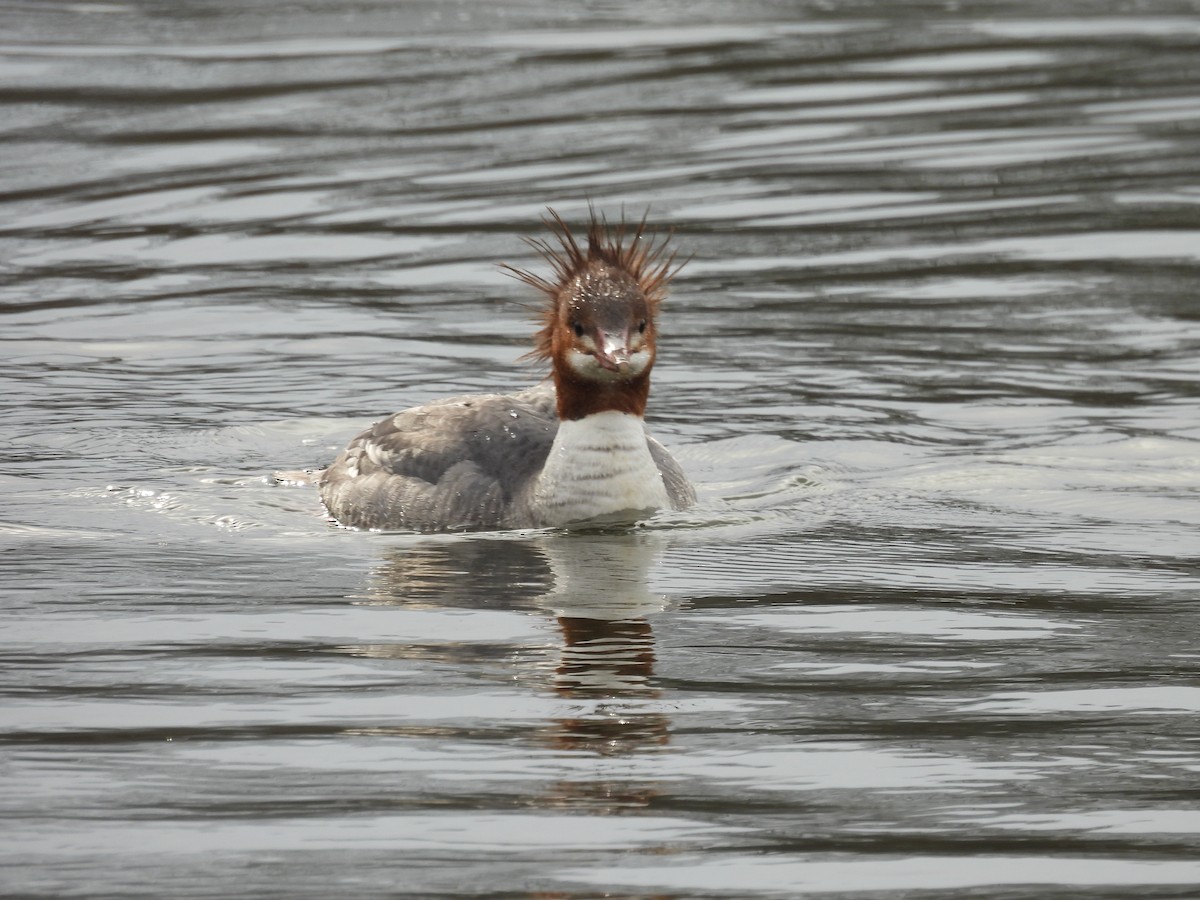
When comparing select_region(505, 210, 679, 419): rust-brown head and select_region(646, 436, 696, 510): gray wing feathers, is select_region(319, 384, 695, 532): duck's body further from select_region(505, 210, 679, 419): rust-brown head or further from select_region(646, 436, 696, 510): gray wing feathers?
select_region(505, 210, 679, 419): rust-brown head

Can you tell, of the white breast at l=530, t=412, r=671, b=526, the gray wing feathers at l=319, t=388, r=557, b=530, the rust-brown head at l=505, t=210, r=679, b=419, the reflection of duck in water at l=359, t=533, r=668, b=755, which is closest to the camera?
the reflection of duck in water at l=359, t=533, r=668, b=755

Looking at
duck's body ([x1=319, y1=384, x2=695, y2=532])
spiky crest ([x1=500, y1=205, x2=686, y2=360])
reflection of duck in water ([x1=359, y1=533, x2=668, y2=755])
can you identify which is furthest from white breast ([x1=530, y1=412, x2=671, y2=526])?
spiky crest ([x1=500, y1=205, x2=686, y2=360])

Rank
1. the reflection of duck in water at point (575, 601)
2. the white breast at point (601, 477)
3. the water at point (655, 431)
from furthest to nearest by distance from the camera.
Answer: the white breast at point (601, 477) → the reflection of duck in water at point (575, 601) → the water at point (655, 431)

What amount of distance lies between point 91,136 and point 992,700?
12.2 m

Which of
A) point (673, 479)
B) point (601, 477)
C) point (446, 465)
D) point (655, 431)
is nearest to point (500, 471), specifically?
point (446, 465)

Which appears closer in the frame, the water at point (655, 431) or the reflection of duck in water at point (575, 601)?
the water at point (655, 431)

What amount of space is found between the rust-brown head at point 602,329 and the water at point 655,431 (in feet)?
1.97

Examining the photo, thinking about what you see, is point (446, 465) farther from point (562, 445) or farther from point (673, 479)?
point (673, 479)

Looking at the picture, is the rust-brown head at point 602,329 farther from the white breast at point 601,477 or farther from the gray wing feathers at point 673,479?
the gray wing feathers at point 673,479

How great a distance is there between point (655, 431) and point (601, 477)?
73.2 inches

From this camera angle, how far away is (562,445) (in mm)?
9203

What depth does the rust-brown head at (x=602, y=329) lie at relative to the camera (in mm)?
8891

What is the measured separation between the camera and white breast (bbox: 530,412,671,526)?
910cm

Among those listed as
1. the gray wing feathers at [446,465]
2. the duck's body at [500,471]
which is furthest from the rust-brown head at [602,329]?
the gray wing feathers at [446,465]
